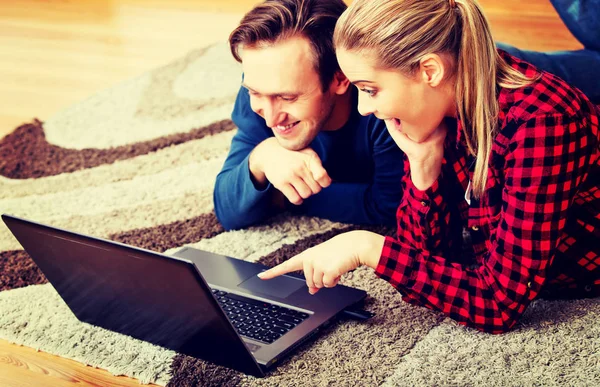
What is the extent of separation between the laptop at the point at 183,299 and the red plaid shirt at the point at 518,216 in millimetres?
202

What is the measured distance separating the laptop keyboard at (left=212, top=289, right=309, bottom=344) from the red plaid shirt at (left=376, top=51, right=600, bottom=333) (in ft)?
0.67

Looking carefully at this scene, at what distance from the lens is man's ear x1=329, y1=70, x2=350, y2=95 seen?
1.59 meters

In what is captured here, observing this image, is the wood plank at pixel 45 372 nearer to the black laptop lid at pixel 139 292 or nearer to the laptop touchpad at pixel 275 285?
the black laptop lid at pixel 139 292

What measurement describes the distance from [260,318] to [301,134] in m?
0.41

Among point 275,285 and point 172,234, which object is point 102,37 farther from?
point 275,285

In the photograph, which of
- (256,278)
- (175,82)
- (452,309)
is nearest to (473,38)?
(452,309)

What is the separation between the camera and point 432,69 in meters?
1.21

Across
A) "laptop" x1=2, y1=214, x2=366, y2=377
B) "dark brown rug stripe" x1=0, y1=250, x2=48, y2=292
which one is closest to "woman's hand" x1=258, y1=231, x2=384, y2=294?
"laptop" x1=2, y1=214, x2=366, y2=377

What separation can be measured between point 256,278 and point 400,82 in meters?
0.49

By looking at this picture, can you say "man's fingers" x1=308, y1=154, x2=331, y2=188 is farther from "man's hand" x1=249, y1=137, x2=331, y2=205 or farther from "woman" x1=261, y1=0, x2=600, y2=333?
"woman" x1=261, y1=0, x2=600, y2=333

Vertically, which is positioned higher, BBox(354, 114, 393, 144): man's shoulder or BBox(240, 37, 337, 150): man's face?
BBox(240, 37, 337, 150): man's face

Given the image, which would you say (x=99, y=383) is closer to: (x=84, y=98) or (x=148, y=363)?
(x=148, y=363)

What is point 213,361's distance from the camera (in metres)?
1.30

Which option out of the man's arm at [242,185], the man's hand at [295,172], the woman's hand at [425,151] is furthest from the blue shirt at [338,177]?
the woman's hand at [425,151]
